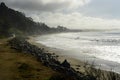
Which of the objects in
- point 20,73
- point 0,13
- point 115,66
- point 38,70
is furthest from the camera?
point 0,13

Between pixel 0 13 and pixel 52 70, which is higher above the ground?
pixel 0 13

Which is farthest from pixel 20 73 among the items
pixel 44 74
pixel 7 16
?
pixel 7 16

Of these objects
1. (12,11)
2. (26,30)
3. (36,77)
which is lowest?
(36,77)

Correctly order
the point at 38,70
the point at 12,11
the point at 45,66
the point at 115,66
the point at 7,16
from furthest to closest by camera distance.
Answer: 1. the point at 12,11
2. the point at 7,16
3. the point at 115,66
4. the point at 45,66
5. the point at 38,70

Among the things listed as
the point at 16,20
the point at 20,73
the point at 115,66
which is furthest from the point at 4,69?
the point at 16,20

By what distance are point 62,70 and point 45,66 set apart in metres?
4.10

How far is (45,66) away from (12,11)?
490 feet

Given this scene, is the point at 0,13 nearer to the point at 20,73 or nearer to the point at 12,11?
the point at 12,11

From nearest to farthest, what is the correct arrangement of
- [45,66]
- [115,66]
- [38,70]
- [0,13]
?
1. [38,70]
2. [45,66]
3. [115,66]
4. [0,13]

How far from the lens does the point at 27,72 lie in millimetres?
25484

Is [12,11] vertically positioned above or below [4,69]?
above

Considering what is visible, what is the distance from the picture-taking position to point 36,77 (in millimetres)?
23281

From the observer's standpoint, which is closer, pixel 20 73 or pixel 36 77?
pixel 36 77

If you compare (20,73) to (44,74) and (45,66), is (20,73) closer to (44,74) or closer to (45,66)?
(44,74)
